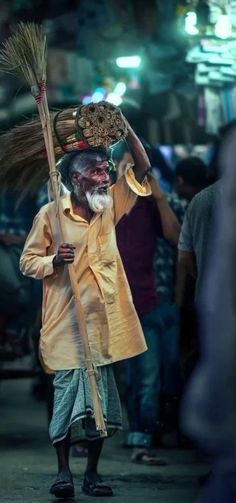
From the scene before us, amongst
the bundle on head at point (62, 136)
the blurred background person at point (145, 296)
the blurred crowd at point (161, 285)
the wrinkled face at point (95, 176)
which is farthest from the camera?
the blurred background person at point (145, 296)

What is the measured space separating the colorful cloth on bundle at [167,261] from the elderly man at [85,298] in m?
2.08

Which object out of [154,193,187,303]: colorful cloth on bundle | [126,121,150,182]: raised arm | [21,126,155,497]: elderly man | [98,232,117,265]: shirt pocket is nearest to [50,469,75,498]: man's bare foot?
[21,126,155,497]: elderly man

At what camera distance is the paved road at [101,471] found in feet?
25.9

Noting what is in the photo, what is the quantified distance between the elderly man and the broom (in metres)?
0.10

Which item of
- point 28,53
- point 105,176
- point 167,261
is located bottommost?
point 167,261

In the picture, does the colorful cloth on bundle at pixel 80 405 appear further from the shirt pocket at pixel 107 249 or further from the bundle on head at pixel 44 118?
the bundle on head at pixel 44 118

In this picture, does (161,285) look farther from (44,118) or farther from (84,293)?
(44,118)

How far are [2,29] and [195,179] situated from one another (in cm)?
562

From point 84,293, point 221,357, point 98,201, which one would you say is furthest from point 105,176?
point 221,357

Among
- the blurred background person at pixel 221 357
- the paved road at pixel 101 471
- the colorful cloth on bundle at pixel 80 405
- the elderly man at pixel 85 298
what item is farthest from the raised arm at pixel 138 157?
the blurred background person at pixel 221 357

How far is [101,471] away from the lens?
8.70 meters

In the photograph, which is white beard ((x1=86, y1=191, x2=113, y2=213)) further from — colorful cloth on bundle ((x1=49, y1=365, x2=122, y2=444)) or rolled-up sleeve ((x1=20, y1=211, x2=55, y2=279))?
colorful cloth on bundle ((x1=49, y1=365, x2=122, y2=444))

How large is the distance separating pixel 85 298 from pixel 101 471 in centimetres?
161

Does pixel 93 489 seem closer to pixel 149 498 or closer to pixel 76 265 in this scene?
pixel 149 498
